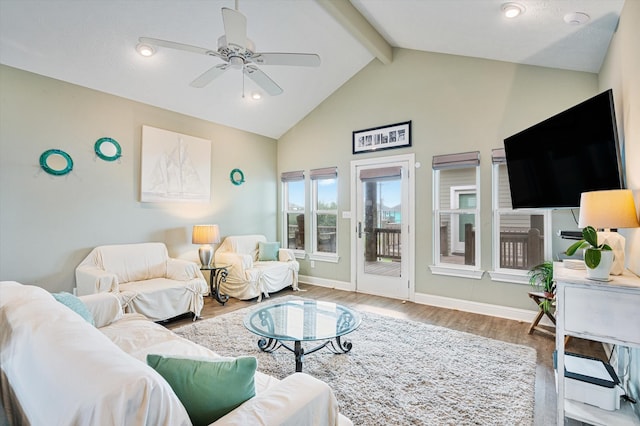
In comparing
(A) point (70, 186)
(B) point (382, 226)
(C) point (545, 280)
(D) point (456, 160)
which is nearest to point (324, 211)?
(B) point (382, 226)

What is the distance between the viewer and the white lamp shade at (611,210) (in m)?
1.68

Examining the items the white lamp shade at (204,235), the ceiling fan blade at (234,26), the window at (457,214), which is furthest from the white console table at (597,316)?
the white lamp shade at (204,235)

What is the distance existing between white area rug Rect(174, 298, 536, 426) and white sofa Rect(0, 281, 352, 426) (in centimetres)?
91

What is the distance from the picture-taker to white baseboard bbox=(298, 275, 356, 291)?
5.21 m

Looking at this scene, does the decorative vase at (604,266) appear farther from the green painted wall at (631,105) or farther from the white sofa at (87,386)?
the white sofa at (87,386)

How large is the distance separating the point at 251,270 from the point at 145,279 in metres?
1.33

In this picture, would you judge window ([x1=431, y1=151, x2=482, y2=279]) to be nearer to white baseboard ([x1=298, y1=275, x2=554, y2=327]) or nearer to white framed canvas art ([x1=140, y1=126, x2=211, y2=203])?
white baseboard ([x1=298, y1=275, x2=554, y2=327])

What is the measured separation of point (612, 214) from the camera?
5.57 feet

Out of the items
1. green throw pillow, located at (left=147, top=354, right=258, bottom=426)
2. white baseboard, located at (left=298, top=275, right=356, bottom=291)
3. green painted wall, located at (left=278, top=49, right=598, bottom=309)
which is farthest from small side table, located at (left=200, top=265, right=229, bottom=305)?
green throw pillow, located at (left=147, top=354, right=258, bottom=426)

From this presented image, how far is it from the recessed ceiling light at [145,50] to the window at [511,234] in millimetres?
4040

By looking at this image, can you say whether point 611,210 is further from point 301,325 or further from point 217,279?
point 217,279

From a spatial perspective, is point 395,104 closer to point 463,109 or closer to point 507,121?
point 463,109

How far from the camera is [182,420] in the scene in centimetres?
88

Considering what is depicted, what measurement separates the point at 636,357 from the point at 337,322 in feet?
6.30
